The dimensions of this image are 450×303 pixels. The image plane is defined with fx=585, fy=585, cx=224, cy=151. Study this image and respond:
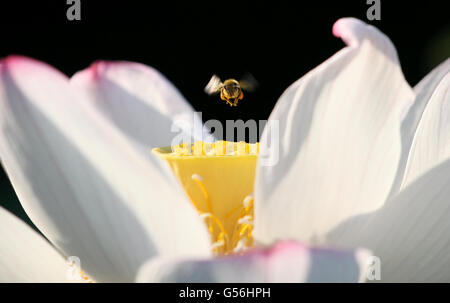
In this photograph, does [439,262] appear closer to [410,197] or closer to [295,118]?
[410,197]

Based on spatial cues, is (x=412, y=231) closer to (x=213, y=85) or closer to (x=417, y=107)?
(x=417, y=107)

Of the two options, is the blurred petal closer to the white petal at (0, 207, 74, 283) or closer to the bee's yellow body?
the bee's yellow body

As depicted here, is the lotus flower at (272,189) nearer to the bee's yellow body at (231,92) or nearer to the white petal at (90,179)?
the white petal at (90,179)

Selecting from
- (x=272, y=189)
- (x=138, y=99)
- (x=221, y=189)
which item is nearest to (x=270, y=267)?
(x=272, y=189)

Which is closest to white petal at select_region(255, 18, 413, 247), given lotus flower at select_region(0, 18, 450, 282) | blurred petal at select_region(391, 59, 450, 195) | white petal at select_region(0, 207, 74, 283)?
lotus flower at select_region(0, 18, 450, 282)
